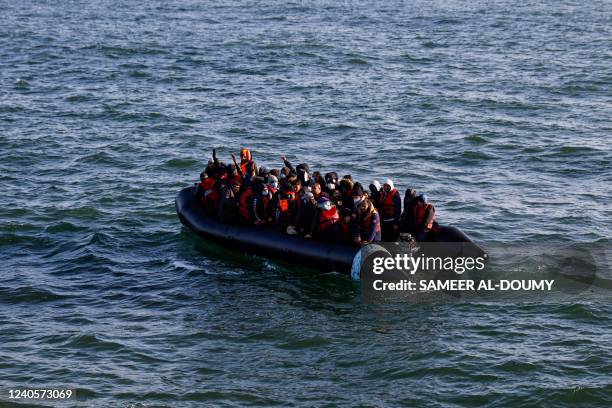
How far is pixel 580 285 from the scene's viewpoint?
706 inches

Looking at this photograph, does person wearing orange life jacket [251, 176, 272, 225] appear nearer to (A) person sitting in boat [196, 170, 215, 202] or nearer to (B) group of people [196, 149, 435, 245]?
(B) group of people [196, 149, 435, 245]

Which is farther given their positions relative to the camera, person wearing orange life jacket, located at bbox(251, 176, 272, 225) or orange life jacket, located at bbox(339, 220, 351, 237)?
person wearing orange life jacket, located at bbox(251, 176, 272, 225)

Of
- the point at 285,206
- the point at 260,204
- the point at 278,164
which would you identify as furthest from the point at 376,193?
the point at 278,164

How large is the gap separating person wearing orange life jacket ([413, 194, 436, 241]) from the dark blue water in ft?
4.52

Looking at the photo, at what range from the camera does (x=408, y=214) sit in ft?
59.3

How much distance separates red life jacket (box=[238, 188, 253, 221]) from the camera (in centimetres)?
1922

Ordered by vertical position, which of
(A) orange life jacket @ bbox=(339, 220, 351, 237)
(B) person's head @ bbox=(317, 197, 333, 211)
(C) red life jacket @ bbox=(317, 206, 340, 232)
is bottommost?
(A) orange life jacket @ bbox=(339, 220, 351, 237)

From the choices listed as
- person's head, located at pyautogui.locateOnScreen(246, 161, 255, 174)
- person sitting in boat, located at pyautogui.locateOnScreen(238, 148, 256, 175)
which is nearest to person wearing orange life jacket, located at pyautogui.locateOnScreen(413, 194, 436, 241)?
person's head, located at pyautogui.locateOnScreen(246, 161, 255, 174)

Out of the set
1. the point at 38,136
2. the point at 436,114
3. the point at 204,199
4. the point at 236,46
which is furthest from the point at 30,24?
the point at 204,199

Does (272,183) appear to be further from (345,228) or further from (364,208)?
(364,208)

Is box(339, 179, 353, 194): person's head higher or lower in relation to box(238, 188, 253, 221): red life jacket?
higher

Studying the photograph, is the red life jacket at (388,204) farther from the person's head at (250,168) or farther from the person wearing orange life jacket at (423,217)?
the person's head at (250,168)

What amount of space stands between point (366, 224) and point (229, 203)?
3272 millimetres

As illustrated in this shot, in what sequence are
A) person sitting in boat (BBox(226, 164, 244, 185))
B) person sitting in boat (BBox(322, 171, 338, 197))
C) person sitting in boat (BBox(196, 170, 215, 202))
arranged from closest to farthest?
1. person sitting in boat (BBox(322, 171, 338, 197))
2. person sitting in boat (BBox(226, 164, 244, 185))
3. person sitting in boat (BBox(196, 170, 215, 202))
